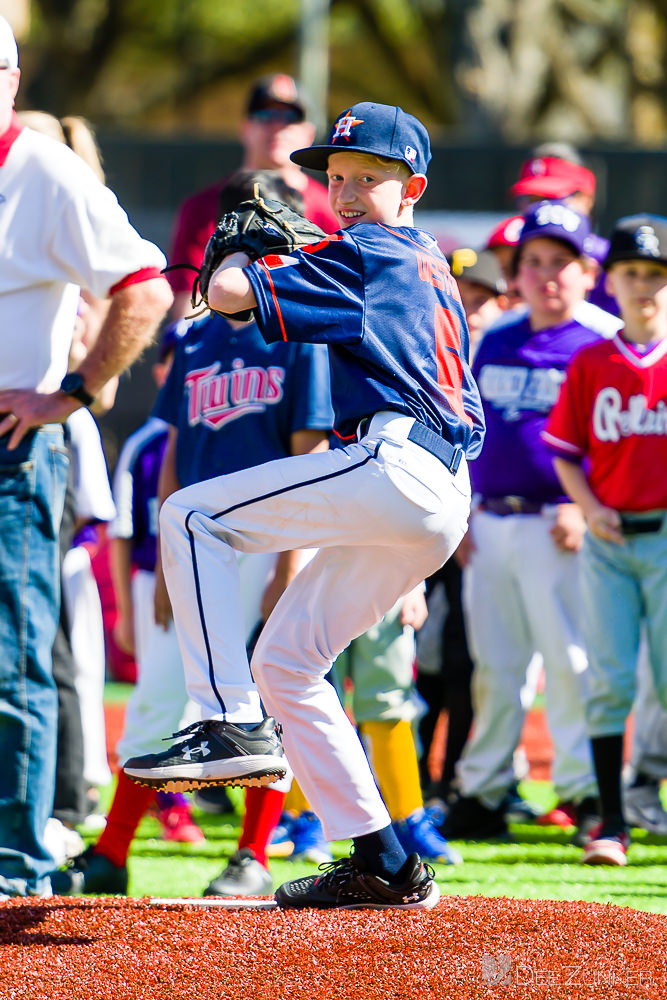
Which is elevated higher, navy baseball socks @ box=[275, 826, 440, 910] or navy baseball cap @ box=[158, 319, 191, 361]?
navy baseball cap @ box=[158, 319, 191, 361]

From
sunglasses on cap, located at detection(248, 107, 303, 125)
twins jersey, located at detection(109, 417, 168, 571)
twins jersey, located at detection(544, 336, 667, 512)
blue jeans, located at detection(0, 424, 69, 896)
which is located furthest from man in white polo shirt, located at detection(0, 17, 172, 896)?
sunglasses on cap, located at detection(248, 107, 303, 125)

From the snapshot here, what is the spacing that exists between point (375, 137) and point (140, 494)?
9.54ft

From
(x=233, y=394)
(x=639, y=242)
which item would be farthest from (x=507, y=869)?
(x=639, y=242)

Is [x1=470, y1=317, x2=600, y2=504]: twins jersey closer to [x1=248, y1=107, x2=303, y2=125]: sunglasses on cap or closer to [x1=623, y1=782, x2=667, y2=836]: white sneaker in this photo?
[x1=623, y1=782, x2=667, y2=836]: white sneaker

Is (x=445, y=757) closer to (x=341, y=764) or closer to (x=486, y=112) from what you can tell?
(x=341, y=764)

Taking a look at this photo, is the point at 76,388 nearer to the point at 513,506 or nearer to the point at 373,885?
the point at 373,885

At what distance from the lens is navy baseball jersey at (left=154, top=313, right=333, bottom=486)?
4.52 m

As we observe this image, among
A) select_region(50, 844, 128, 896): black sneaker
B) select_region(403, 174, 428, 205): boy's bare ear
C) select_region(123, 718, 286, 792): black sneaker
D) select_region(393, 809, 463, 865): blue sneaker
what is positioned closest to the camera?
select_region(123, 718, 286, 792): black sneaker

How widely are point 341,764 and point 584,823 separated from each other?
2.34 meters

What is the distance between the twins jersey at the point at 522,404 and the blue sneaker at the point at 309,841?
1.64 meters

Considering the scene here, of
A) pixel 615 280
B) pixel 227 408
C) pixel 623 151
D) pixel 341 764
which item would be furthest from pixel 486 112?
pixel 341 764

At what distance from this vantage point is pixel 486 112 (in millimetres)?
18688

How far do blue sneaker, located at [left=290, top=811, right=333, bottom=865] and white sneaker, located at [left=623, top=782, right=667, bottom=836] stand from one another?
4.58 ft

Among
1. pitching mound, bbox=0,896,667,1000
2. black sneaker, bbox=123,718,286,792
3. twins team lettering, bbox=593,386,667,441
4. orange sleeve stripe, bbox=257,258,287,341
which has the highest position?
orange sleeve stripe, bbox=257,258,287,341
